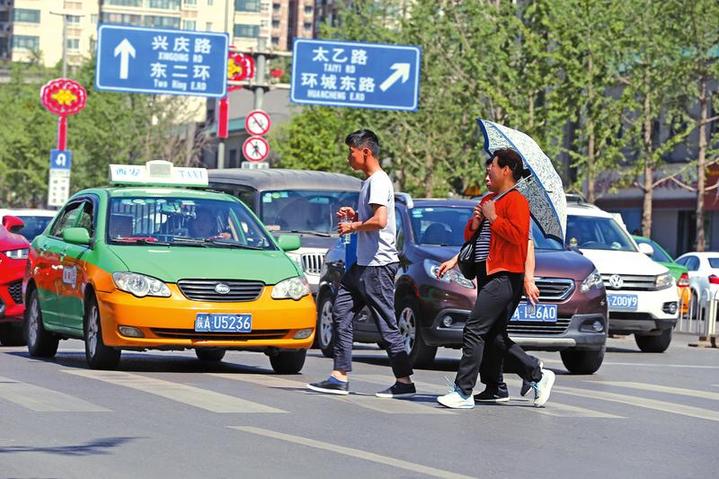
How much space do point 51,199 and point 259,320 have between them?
38.0m

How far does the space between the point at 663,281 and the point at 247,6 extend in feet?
532

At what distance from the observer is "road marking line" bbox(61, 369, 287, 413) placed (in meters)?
12.2

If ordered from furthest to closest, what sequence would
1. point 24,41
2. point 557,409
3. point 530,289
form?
point 24,41 < point 557,409 < point 530,289

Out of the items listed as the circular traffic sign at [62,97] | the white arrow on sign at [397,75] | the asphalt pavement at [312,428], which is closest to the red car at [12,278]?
the asphalt pavement at [312,428]

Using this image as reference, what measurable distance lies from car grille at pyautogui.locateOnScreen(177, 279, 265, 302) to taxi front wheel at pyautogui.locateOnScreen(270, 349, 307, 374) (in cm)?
85

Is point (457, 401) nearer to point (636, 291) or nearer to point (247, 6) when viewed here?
point (636, 291)

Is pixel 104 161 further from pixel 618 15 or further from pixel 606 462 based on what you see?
pixel 606 462

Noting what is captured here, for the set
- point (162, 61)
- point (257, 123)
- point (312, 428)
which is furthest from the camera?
point (162, 61)

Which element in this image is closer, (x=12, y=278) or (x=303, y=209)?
(x=12, y=278)

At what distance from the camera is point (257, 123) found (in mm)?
39562

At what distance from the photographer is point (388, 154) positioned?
5697 cm

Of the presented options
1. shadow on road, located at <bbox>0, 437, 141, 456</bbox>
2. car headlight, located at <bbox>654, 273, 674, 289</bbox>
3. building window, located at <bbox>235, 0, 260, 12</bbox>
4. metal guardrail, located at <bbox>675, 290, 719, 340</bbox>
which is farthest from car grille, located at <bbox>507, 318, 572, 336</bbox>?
building window, located at <bbox>235, 0, 260, 12</bbox>

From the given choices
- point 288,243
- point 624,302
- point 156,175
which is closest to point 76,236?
point 288,243

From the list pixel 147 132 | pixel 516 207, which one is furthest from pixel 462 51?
pixel 516 207
